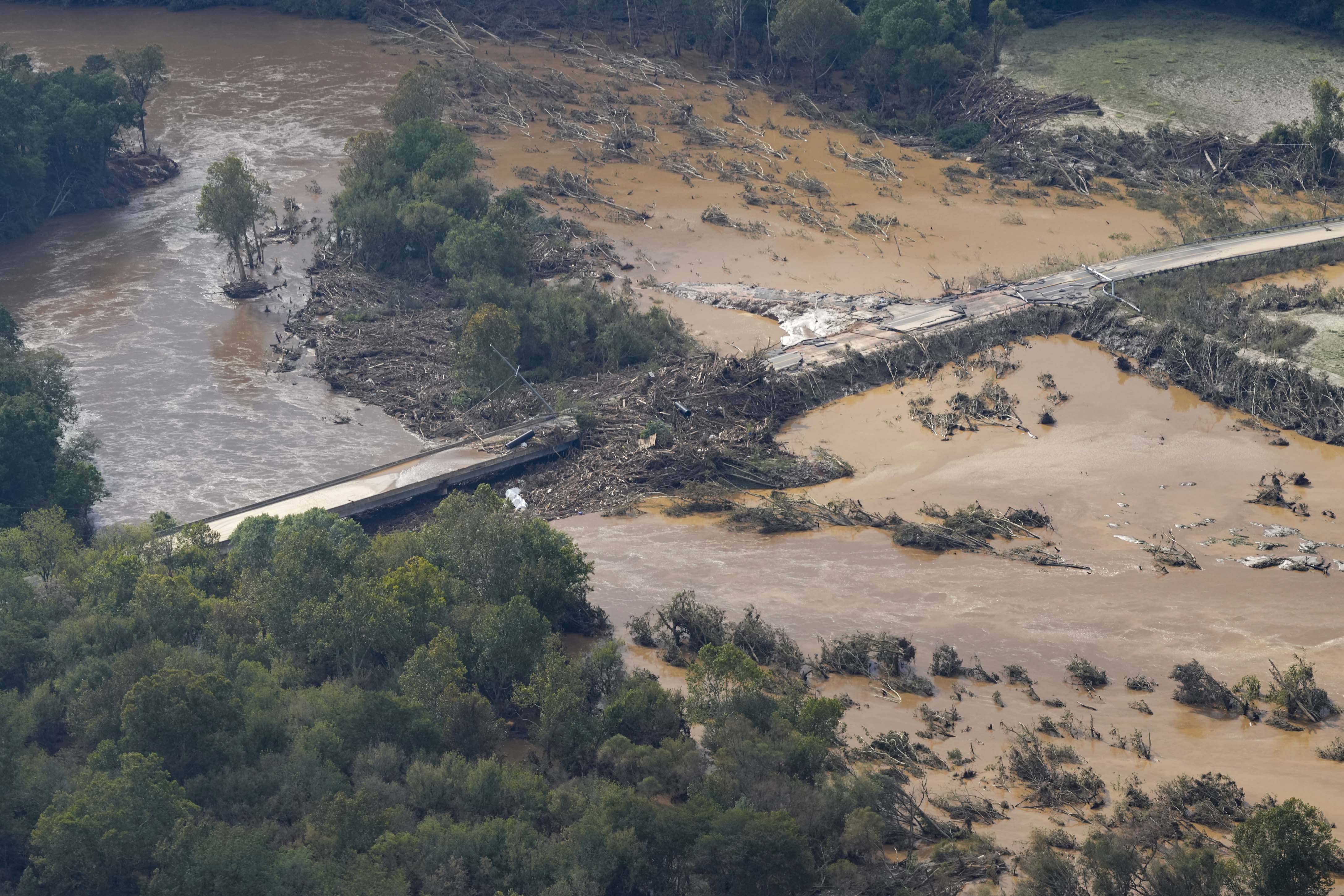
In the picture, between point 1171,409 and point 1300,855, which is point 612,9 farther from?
point 1300,855

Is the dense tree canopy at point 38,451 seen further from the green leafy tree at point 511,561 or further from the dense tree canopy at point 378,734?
the green leafy tree at point 511,561

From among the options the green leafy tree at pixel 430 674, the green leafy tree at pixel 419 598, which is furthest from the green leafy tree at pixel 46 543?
the green leafy tree at pixel 430 674

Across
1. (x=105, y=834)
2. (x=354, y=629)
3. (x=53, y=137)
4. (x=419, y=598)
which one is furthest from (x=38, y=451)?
(x=53, y=137)

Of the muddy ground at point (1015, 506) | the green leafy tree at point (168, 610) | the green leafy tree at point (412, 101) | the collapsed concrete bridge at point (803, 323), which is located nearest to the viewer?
the muddy ground at point (1015, 506)

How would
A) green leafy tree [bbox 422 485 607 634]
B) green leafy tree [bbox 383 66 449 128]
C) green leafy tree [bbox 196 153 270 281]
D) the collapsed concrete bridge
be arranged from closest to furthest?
1. green leafy tree [bbox 422 485 607 634]
2. the collapsed concrete bridge
3. green leafy tree [bbox 196 153 270 281]
4. green leafy tree [bbox 383 66 449 128]

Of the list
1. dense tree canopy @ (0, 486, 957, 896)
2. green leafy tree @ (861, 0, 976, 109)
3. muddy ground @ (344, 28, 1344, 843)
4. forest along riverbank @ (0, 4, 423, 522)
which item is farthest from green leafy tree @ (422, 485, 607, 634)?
green leafy tree @ (861, 0, 976, 109)

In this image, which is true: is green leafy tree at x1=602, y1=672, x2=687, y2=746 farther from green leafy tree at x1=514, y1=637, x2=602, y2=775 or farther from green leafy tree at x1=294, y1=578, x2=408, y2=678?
green leafy tree at x1=294, y1=578, x2=408, y2=678

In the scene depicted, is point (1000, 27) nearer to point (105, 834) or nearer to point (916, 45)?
point (916, 45)
